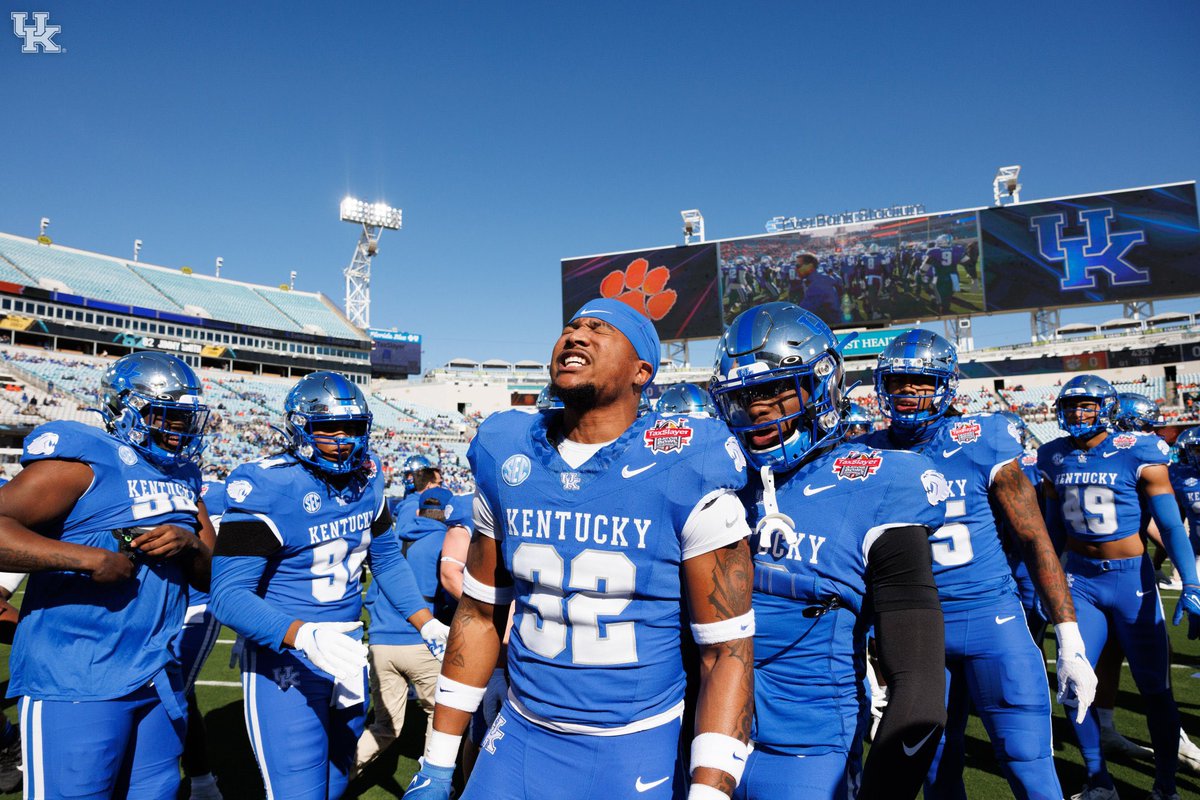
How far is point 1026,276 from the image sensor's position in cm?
3209

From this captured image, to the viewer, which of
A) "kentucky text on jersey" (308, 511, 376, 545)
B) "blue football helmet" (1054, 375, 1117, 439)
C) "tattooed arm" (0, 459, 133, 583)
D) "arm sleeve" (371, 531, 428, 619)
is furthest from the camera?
"blue football helmet" (1054, 375, 1117, 439)

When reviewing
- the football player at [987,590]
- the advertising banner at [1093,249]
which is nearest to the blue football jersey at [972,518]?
the football player at [987,590]

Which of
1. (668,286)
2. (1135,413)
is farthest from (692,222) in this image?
(1135,413)

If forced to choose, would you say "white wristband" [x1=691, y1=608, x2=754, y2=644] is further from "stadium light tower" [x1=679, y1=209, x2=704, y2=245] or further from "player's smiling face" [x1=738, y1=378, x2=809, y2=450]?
"stadium light tower" [x1=679, y1=209, x2=704, y2=245]

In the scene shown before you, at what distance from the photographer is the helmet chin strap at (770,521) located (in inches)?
92.1

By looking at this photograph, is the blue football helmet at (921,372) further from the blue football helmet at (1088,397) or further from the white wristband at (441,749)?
the white wristband at (441,749)

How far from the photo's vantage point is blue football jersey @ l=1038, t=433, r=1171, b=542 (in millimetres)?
4941

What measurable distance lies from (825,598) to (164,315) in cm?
5579

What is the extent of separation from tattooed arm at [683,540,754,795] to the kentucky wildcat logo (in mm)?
306

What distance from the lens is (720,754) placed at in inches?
74.5

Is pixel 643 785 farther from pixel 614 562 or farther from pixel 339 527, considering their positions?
pixel 339 527

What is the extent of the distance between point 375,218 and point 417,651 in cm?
6202

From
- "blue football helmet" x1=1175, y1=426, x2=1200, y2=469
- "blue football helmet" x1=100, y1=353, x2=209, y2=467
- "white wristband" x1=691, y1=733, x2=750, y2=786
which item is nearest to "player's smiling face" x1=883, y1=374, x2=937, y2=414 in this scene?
"white wristband" x1=691, y1=733, x2=750, y2=786

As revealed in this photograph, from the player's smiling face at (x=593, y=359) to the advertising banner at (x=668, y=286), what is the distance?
33.6 m
